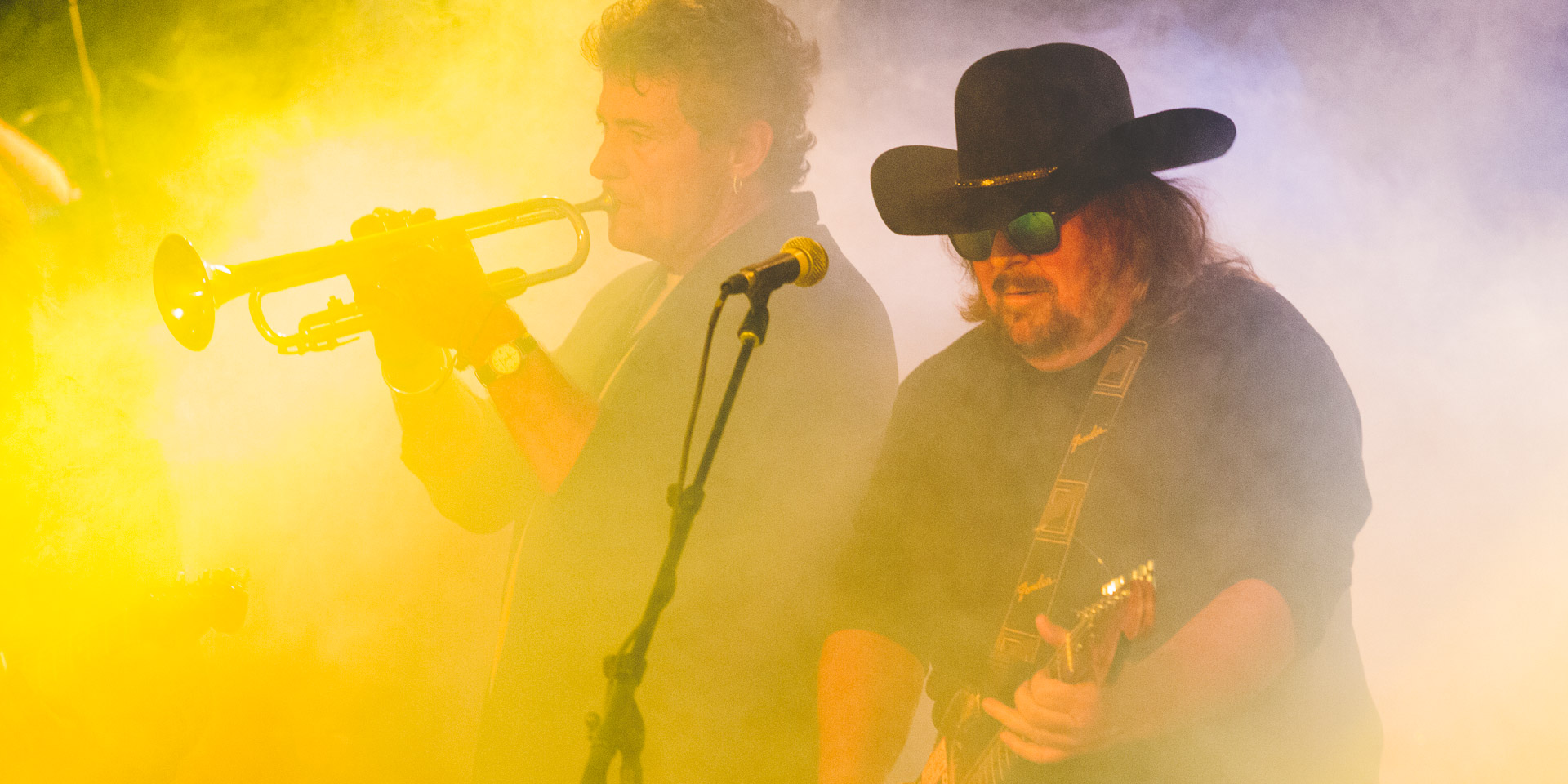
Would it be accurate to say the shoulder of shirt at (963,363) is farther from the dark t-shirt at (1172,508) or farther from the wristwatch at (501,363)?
the wristwatch at (501,363)

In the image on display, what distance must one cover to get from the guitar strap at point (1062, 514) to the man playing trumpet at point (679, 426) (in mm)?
480

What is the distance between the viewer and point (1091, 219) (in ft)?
6.09

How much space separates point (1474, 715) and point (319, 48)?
349 centimetres

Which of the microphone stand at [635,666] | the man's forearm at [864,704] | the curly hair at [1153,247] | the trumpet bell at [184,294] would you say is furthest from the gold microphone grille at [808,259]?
the trumpet bell at [184,294]

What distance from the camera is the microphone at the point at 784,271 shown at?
144 cm

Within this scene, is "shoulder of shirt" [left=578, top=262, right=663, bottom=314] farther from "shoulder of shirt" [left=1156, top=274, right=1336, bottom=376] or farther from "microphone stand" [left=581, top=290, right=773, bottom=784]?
"shoulder of shirt" [left=1156, top=274, right=1336, bottom=376]

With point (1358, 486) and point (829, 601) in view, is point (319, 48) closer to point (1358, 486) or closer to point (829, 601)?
point (829, 601)

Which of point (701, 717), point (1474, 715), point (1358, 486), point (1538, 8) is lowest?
point (701, 717)

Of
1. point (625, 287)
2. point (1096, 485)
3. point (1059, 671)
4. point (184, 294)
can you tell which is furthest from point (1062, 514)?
point (184, 294)

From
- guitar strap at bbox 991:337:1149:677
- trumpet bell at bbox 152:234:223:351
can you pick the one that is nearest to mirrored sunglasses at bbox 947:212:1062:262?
guitar strap at bbox 991:337:1149:677

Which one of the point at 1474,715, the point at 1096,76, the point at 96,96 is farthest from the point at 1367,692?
Answer: the point at 96,96

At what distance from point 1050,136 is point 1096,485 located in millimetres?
695

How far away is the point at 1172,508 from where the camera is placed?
175cm

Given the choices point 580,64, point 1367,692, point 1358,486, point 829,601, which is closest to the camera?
point 1358,486
